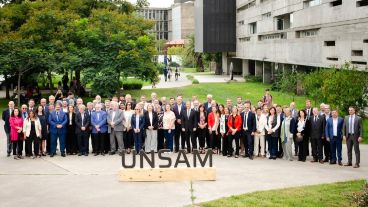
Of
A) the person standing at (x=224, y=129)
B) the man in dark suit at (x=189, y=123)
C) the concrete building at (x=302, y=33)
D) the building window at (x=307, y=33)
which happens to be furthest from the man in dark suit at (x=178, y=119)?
the building window at (x=307, y=33)

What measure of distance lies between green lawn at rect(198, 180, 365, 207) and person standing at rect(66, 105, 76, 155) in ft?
25.8

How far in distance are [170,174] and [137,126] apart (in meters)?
4.42

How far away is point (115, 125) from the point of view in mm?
18125

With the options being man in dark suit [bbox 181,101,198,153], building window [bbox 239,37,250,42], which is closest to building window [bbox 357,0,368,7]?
man in dark suit [bbox 181,101,198,153]

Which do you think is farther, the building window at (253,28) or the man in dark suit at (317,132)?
the building window at (253,28)

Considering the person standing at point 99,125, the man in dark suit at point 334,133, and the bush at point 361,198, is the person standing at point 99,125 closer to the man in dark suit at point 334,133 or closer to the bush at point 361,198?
the man in dark suit at point 334,133

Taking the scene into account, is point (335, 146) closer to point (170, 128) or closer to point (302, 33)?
point (170, 128)

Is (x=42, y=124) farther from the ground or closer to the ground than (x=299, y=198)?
farther from the ground

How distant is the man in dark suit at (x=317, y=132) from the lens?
1661 centimetres

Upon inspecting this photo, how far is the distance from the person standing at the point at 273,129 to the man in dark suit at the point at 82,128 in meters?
6.20

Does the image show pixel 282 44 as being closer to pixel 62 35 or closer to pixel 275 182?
pixel 62 35

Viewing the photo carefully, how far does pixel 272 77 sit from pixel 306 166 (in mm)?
40075

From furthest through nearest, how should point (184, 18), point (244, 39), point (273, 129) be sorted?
point (184, 18), point (244, 39), point (273, 129)

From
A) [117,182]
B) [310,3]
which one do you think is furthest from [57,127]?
[310,3]
